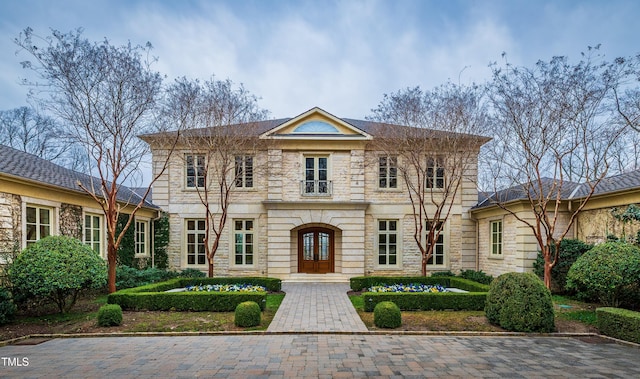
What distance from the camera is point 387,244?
57.8 feet

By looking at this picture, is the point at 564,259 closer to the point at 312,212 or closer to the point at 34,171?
the point at 312,212

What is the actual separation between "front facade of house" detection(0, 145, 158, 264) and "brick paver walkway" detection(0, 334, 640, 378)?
418 cm

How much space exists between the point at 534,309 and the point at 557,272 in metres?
6.37

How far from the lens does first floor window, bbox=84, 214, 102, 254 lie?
13.4 meters

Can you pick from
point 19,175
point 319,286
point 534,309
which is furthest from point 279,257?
point 534,309

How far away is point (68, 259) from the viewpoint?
30.5ft

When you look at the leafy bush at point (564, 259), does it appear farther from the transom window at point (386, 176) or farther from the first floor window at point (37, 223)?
the first floor window at point (37, 223)

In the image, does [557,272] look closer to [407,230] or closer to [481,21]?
[407,230]

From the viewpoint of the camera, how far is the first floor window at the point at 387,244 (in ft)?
57.8

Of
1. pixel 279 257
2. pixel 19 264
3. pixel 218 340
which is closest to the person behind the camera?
pixel 218 340

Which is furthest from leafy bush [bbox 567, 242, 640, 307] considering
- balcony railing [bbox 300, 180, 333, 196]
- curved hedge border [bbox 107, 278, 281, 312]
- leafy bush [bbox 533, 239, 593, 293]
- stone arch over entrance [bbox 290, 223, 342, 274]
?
balcony railing [bbox 300, 180, 333, 196]

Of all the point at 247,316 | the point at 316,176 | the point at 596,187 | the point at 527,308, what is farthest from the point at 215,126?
the point at 596,187

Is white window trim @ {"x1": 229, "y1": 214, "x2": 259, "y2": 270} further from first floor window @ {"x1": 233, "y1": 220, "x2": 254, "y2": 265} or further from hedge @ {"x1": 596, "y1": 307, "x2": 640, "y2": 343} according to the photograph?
hedge @ {"x1": 596, "y1": 307, "x2": 640, "y2": 343}

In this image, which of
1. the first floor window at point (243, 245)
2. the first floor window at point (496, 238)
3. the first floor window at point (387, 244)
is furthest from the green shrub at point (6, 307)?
the first floor window at point (496, 238)
